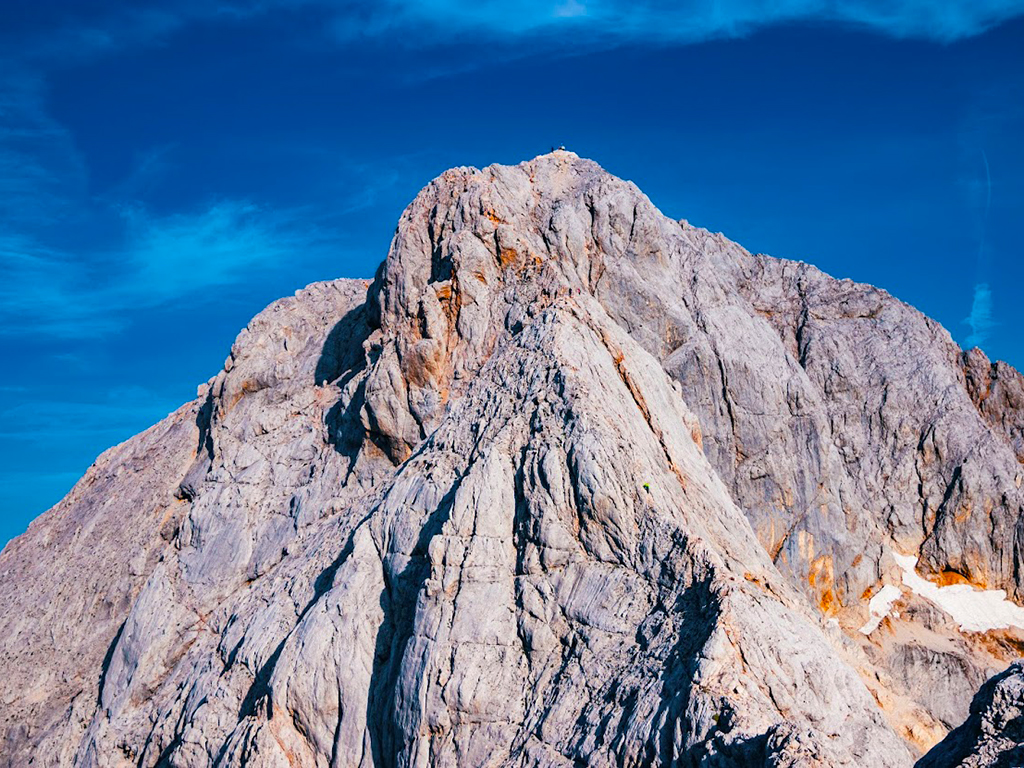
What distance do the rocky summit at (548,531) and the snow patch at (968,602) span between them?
0.50 feet

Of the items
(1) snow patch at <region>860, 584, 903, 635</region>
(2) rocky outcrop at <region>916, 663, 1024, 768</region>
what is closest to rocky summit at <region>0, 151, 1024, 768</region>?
(2) rocky outcrop at <region>916, 663, 1024, 768</region>

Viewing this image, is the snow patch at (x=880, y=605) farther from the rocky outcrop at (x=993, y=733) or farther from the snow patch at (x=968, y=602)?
the rocky outcrop at (x=993, y=733)

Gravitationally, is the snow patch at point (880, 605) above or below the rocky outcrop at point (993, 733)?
above

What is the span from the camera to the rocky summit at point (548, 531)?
2948 cm

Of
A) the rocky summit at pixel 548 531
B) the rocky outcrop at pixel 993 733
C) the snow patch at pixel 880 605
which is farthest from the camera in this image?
the snow patch at pixel 880 605

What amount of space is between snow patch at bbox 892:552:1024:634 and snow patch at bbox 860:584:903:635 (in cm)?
22

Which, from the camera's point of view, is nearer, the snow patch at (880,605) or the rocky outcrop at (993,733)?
the rocky outcrop at (993,733)

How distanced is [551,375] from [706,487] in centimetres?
747

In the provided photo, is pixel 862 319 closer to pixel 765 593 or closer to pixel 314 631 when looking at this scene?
pixel 765 593

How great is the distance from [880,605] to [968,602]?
17.4ft

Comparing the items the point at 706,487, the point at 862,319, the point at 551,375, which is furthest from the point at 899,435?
the point at 551,375

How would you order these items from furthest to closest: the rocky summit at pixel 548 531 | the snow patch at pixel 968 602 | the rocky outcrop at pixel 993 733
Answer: the snow patch at pixel 968 602
the rocky summit at pixel 548 531
the rocky outcrop at pixel 993 733

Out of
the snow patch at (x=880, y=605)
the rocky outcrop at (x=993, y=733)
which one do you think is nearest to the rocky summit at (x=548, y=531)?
the rocky outcrop at (x=993, y=733)

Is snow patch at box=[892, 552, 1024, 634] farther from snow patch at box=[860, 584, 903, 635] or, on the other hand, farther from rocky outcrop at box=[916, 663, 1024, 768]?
rocky outcrop at box=[916, 663, 1024, 768]
